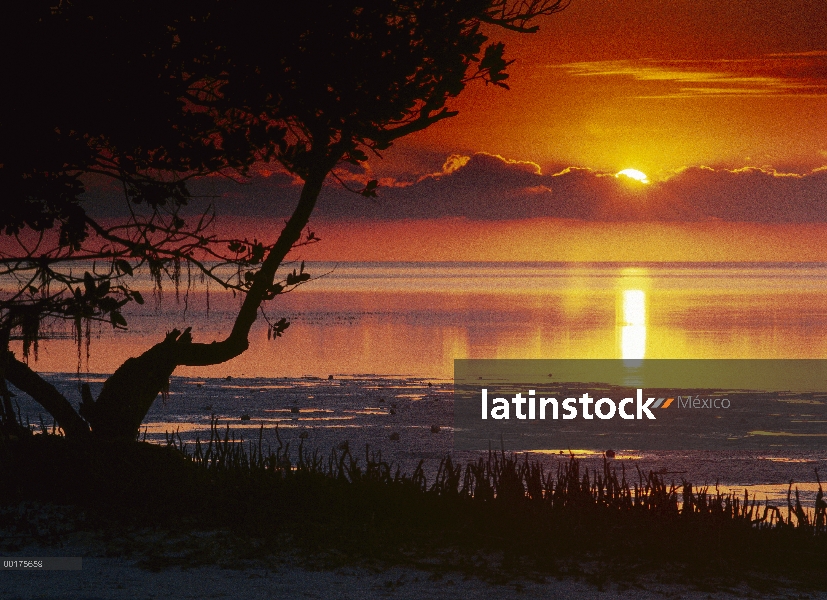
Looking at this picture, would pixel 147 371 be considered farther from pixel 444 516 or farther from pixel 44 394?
pixel 444 516

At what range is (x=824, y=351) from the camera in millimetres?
29859

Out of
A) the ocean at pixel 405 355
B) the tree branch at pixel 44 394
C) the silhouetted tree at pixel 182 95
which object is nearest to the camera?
the silhouetted tree at pixel 182 95

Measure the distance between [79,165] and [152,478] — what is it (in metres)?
2.83

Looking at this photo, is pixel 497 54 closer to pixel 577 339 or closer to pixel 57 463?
pixel 57 463

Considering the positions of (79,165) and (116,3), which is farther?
(79,165)

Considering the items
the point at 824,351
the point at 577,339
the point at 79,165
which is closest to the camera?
the point at 79,165

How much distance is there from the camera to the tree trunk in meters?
10.3

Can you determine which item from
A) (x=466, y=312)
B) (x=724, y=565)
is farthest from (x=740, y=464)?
(x=466, y=312)

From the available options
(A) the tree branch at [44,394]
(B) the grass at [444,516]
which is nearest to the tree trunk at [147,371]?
(A) the tree branch at [44,394]

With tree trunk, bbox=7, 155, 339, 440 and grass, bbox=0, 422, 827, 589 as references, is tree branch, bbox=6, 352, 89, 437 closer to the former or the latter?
tree trunk, bbox=7, 155, 339, 440

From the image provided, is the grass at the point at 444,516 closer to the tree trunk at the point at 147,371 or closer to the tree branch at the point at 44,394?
the tree branch at the point at 44,394

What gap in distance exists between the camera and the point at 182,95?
844cm

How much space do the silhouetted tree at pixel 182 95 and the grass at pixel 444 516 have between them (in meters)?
1.22

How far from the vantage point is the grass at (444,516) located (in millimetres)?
8016
